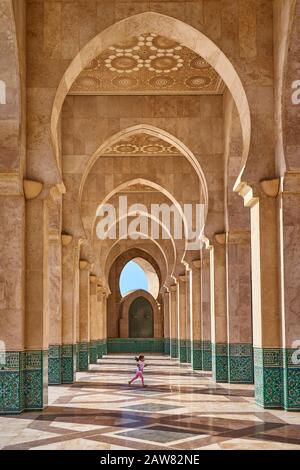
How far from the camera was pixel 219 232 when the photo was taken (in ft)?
41.2

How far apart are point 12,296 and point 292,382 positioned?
3.55m

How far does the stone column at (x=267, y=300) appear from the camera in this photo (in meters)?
8.39

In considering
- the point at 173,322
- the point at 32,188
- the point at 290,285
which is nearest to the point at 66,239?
the point at 32,188

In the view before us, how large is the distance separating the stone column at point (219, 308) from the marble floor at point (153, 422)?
2.75 ft

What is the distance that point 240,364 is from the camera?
39.3ft

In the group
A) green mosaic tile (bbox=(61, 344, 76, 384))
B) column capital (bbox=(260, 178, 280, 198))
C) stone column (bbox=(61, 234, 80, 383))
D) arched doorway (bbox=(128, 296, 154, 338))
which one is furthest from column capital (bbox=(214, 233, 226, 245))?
arched doorway (bbox=(128, 296, 154, 338))

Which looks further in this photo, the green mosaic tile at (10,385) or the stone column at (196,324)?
the stone column at (196,324)

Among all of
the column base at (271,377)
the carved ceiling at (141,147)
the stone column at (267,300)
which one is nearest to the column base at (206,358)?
the carved ceiling at (141,147)

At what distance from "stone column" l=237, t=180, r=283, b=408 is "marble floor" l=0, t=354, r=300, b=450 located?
35 centimetres

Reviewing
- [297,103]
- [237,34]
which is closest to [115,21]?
[237,34]

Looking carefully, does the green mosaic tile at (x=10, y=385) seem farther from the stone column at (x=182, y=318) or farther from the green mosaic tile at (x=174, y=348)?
the green mosaic tile at (x=174, y=348)

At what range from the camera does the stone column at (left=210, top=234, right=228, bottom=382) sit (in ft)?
41.0

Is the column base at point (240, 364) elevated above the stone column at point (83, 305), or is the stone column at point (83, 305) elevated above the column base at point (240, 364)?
the stone column at point (83, 305)

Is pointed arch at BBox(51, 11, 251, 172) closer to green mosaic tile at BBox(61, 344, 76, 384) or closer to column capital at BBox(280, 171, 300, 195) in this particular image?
column capital at BBox(280, 171, 300, 195)
